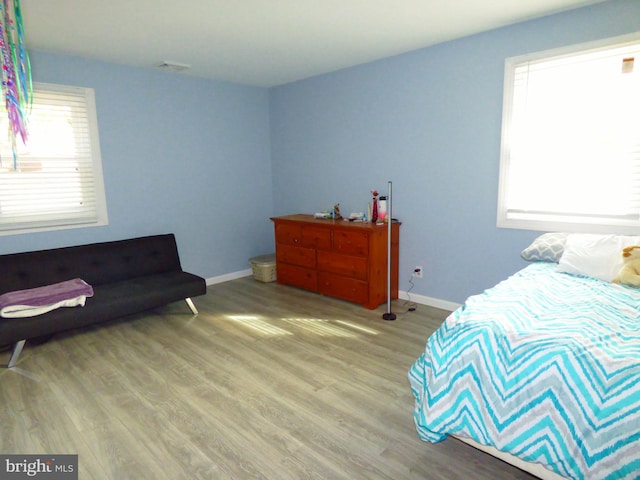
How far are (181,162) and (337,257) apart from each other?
2.02 m

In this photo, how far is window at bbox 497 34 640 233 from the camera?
2.58 m

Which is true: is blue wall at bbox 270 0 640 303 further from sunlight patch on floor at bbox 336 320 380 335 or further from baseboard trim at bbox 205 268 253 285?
baseboard trim at bbox 205 268 253 285

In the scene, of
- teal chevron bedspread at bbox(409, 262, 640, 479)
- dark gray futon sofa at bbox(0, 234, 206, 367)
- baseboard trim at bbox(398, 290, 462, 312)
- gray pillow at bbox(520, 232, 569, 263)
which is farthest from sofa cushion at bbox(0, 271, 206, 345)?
gray pillow at bbox(520, 232, 569, 263)

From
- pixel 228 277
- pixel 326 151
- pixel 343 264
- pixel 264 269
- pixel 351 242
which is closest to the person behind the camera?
pixel 351 242

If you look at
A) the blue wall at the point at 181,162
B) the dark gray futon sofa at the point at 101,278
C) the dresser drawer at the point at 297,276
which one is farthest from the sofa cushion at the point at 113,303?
the dresser drawer at the point at 297,276

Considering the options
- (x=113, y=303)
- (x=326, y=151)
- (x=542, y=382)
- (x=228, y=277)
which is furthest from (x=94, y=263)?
(x=542, y=382)

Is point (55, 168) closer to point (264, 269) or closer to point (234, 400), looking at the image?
point (264, 269)

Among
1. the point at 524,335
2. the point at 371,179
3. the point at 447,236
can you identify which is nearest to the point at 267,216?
the point at 371,179

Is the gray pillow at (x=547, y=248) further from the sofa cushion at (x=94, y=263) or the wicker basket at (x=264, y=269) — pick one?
the sofa cushion at (x=94, y=263)

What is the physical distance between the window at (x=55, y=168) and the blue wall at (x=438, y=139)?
7.47ft

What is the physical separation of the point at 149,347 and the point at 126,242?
1.23 m

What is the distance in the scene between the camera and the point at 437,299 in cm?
364

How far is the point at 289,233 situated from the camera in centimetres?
424

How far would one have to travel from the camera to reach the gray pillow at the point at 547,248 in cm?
264
